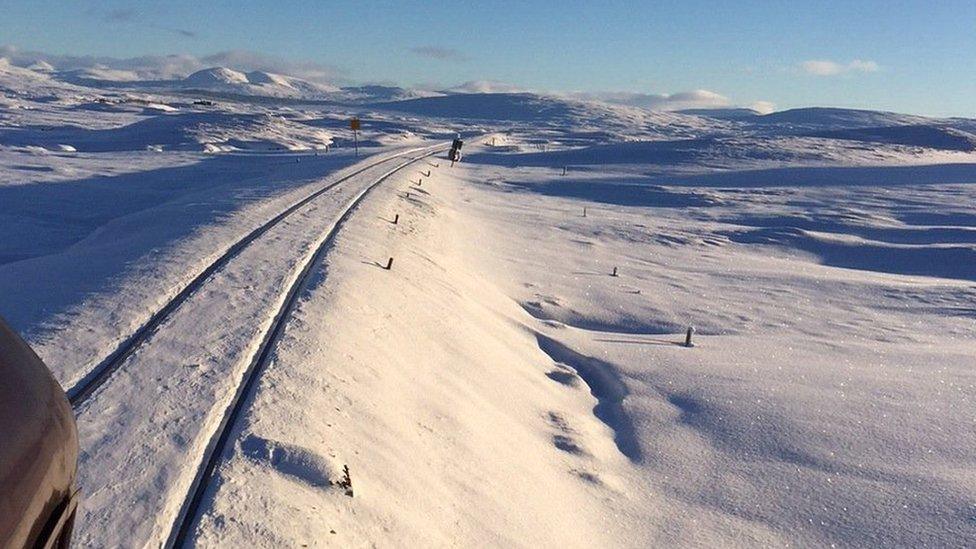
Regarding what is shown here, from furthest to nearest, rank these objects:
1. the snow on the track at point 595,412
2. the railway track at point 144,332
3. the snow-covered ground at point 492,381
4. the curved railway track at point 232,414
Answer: the railway track at point 144,332 → the snow on the track at point 595,412 → the snow-covered ground at point 492,381 → the curved railway track at point 232,414

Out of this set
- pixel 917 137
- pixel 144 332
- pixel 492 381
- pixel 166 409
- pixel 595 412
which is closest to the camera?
pixel 166 409

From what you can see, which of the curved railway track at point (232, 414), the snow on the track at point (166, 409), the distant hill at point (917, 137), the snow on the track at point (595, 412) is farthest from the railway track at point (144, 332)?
the distant hill at point (917, 137)

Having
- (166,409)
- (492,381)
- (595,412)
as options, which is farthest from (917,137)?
(166,409)

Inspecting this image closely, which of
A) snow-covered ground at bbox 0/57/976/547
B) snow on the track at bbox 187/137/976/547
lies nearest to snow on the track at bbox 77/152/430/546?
snow-covered ground at bbox 0/57/976/547

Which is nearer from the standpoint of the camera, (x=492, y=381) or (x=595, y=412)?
(x=492, y=381)

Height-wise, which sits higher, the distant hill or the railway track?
the distant hill

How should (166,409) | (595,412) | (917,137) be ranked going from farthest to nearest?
(917,137)
(595,412)
(166,409)

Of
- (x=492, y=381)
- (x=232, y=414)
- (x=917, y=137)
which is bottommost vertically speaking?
(x=492, y=381)

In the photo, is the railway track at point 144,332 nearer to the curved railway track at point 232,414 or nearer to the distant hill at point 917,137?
the curved railway track at point 232,414

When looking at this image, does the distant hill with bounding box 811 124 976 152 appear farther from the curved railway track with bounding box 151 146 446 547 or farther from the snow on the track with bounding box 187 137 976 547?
the curved railway track with bounding box 151 146 446 547

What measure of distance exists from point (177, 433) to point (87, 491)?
1009 mm

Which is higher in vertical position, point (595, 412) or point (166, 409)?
point (166, 409)

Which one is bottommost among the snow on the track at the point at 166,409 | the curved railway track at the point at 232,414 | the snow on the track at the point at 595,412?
the snow on the track at the point at 595,412

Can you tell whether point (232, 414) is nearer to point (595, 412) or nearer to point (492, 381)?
point (492, 381)
